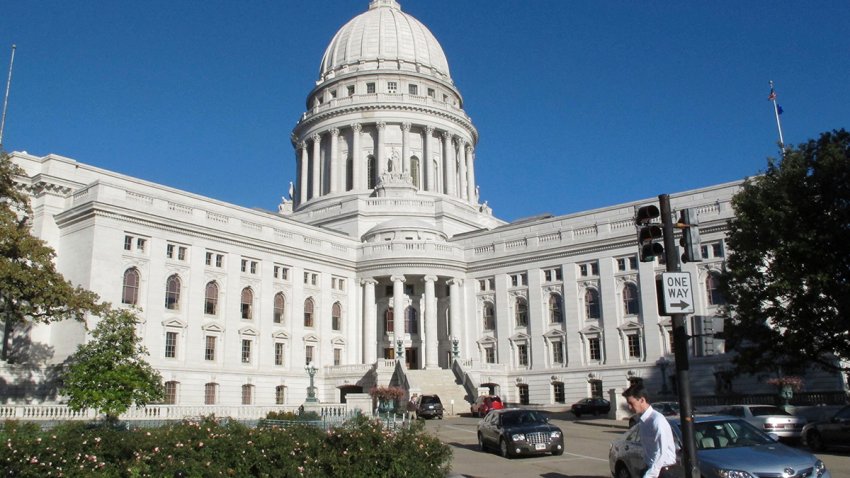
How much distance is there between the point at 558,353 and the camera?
210 feet

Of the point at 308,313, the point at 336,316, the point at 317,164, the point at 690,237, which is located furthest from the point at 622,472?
the point at 317,164

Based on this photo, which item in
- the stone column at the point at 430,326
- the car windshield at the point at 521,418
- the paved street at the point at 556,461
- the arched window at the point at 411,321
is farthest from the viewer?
the arched window at the point at 411,321

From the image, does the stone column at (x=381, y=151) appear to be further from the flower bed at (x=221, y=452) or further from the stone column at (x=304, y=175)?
the flower bed at (x=221, y=452)

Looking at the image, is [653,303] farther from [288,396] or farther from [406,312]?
[288,396]

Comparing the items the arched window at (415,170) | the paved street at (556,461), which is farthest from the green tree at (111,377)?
the arched window at (415,170)

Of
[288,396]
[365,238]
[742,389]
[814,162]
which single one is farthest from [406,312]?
[814,162]

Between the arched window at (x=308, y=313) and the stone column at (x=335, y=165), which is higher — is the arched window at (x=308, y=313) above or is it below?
below

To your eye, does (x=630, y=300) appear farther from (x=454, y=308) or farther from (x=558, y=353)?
(x=454, y=308)

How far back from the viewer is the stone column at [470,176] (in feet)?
312

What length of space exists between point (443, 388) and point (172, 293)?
2126cm

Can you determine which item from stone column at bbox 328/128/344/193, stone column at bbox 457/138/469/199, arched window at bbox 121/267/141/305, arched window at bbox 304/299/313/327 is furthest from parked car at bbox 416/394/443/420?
stone column at bbox 457/138/469/199

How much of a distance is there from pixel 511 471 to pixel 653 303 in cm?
3982

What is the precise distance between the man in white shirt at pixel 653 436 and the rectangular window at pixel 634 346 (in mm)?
50101

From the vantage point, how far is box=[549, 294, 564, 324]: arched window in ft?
211
